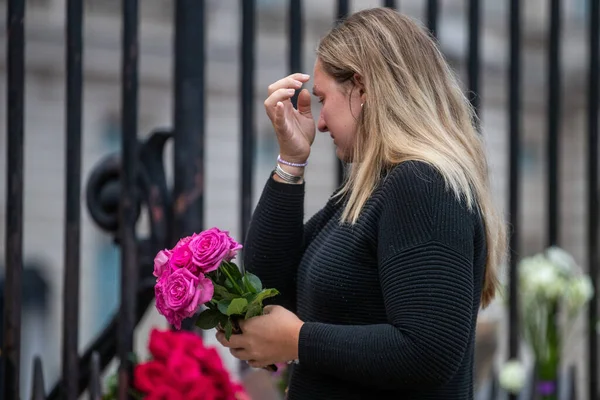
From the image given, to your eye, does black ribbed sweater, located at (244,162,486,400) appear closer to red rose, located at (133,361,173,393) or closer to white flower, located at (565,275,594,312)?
red rose, located at (133,361,173,393)

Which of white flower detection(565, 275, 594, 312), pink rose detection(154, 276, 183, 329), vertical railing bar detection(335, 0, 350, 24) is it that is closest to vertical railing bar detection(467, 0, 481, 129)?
vertical railing bar detection(335, 0, 350, 24)

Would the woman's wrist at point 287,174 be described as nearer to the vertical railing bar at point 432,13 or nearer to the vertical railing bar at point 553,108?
the vertical railing bar at point 432,13

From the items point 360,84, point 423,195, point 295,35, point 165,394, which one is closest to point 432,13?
point 295,35

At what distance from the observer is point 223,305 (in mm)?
1748

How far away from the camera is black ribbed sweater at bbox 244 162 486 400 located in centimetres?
161

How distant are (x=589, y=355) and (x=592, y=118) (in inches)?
31.5

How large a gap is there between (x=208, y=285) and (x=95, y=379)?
105 cm

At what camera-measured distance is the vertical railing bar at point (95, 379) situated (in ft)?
8.50

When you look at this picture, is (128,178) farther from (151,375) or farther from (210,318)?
(210,318)

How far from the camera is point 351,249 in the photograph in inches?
68.7

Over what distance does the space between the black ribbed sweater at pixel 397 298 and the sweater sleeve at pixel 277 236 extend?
0.16m

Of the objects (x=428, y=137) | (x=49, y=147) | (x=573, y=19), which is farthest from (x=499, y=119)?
(x=428, y=137)

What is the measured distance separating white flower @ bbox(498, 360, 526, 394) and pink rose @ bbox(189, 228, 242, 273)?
1.53 meters

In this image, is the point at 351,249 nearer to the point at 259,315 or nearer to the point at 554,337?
the point at 259,315
